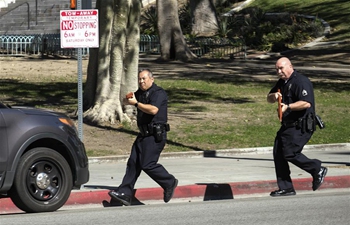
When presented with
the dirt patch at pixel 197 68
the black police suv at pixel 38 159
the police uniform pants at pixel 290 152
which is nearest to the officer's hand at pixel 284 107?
the police uniform pants at pixel 290 152

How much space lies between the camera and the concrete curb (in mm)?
11055

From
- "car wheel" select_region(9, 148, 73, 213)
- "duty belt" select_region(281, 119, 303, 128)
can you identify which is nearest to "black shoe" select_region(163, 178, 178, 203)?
"car wheel" select_region(9, 148, 73, 213)

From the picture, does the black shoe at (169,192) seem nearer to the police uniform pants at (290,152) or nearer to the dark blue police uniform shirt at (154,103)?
the dark blue police uniform shirt at (154,103)

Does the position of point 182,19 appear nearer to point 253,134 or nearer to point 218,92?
point 218,92

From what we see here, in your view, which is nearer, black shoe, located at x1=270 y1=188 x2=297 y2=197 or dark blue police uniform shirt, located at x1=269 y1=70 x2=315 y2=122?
dark blue police uniform shirt, located at x1=269 y1=70 x2=315 y2=122

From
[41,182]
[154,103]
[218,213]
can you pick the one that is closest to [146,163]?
[154,103]

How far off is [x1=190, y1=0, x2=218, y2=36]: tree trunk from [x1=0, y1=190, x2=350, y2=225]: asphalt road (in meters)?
30.9

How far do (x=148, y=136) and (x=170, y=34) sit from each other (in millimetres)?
21398

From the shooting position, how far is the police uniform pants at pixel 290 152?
1080cm

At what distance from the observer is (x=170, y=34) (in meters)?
31.6

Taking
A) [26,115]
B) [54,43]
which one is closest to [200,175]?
[26,115]

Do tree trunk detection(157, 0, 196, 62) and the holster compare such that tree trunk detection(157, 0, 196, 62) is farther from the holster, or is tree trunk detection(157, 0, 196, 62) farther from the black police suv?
the black police suv

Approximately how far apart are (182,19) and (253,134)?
27595 millimetres

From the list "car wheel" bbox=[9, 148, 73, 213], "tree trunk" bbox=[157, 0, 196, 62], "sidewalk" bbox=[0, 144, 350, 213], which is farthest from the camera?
"tree trunk" bbox=[157, 0, 196, 62]
